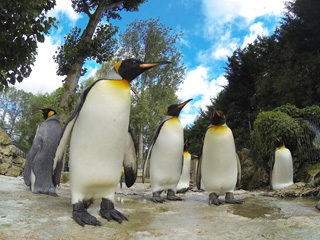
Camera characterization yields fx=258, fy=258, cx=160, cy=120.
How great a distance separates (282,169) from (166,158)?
167 inches

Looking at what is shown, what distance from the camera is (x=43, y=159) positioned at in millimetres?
4191

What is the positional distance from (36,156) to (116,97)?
2.42 metres

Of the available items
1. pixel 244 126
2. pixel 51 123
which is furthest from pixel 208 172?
pixel 244 126

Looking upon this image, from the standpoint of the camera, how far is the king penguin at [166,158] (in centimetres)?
454

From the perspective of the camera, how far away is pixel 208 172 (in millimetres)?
4262

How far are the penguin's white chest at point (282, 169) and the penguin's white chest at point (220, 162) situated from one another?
362 centimetres

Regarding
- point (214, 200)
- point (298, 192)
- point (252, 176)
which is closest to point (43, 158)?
point (214, 200)

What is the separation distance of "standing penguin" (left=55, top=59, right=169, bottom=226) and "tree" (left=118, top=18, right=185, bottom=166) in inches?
740

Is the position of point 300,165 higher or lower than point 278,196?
higher

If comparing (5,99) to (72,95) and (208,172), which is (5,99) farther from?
(208,172)

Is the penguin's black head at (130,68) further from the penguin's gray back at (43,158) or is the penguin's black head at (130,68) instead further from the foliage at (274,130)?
the foliage at (274,130)

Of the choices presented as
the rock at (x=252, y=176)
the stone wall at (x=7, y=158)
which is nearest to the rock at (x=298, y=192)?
the rock at (x=252, y=176)

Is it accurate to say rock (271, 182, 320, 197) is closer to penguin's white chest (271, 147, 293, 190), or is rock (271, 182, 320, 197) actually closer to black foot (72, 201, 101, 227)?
penguin's white chest (271, 147, 293, 190)

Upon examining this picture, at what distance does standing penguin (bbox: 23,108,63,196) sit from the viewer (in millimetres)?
4094
